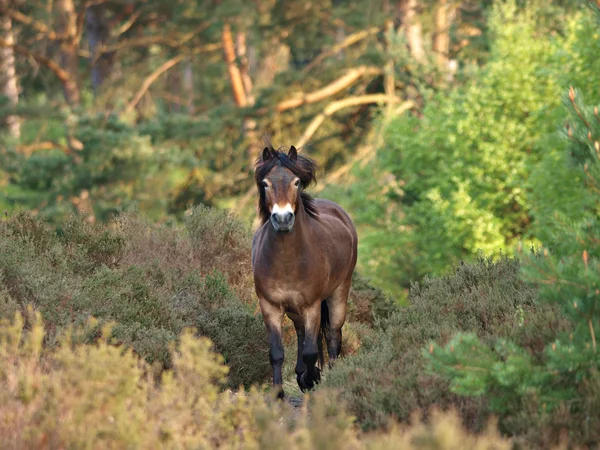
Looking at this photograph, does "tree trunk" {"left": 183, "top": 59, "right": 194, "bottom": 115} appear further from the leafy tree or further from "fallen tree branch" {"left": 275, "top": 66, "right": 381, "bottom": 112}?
the leafy tree

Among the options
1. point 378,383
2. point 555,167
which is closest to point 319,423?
point 378,383

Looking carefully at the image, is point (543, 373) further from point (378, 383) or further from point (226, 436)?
point (226, 436)

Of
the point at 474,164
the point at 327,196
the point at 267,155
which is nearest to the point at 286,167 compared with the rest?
the point at 267,155

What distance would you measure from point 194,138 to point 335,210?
18.1 m

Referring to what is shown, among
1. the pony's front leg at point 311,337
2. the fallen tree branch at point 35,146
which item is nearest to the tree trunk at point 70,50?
the fallen tree branch at point 35,146

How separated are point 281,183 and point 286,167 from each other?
0.33m

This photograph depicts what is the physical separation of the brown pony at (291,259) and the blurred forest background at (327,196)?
0.57 m

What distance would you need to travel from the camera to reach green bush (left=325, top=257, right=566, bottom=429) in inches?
250

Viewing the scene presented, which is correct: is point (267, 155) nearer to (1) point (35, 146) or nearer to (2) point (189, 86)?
(1) point (35, 146)

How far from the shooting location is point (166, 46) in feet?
108

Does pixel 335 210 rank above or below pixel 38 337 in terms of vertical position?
below

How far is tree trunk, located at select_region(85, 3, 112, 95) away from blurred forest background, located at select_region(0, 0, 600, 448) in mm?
87

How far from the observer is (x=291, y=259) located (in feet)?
27.5

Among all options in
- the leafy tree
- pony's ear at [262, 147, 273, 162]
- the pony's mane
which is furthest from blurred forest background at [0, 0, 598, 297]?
the leafy tree
